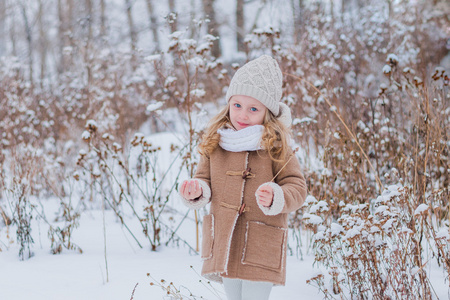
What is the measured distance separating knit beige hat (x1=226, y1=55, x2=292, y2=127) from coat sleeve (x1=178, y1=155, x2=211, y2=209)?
13.3 inches

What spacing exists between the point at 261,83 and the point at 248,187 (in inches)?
18.3

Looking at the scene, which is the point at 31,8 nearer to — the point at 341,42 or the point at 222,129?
the point at 341,42

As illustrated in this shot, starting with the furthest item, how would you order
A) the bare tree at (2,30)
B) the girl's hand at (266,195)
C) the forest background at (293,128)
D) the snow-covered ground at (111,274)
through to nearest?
1. the bare tree at (2,30)
2. the snow-covered ground at (111,274)
3. the forest background at (293,128)
4. the girl's hand at (266,195)

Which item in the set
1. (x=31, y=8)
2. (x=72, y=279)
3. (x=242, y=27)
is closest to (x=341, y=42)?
(x=72, y=279)

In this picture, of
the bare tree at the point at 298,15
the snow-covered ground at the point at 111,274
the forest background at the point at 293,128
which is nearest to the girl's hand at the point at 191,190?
the forest background at the point at 293,128

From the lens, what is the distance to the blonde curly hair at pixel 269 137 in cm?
173

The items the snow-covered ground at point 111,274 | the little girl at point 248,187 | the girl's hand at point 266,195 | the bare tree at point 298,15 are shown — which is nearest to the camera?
the girl's hand at point 266,195

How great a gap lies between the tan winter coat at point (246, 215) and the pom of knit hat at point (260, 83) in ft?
0.77

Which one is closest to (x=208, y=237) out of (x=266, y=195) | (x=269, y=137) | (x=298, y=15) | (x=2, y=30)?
(x=266, y=195)

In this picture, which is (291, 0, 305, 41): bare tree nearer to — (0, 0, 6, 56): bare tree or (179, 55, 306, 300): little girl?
(179, 55, 306, 300): little girl

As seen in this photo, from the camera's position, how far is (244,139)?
1.73m

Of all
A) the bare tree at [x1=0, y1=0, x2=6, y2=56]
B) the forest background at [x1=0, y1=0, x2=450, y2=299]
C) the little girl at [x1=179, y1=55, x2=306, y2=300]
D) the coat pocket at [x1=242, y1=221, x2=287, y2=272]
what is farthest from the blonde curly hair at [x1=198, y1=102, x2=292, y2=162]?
the bare tree at [x1=0, y1=0, x2=6, y2=56]

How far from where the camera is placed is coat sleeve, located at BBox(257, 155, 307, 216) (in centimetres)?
157

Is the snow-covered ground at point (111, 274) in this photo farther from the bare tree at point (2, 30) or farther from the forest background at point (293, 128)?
the bare tree at point (2, 30)
